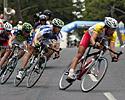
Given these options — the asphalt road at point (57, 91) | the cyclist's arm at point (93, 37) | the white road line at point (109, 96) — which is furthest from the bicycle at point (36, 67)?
the white road line at point (109, 96)

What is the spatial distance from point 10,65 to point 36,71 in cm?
150

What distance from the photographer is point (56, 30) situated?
543 inches

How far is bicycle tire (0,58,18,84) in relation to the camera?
50.2ft

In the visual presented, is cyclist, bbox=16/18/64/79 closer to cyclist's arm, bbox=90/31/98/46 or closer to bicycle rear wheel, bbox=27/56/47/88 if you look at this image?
bicycle rear wheel, bbox=27/56/47/88

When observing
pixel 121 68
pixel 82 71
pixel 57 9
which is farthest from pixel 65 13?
pixel 82 71

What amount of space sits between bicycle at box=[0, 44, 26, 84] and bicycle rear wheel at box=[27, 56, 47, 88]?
1.21m

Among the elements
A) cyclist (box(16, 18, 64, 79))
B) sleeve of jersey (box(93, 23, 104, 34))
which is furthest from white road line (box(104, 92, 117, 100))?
cyclist (box(16, 18, 64, 79))

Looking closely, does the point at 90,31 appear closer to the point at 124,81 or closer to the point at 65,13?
the point at 124,81

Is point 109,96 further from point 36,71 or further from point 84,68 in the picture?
point 36,71

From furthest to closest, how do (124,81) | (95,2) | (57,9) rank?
(57,9) → (95,2) → (124,81)

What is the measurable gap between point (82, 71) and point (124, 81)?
2.67m

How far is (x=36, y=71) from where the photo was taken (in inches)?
553

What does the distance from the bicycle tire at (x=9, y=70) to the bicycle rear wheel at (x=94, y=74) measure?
271cm

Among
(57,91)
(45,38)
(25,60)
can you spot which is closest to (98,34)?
(57,91)
